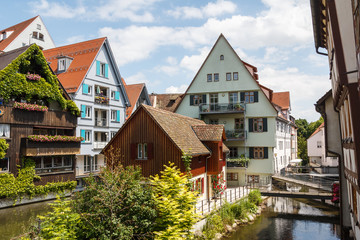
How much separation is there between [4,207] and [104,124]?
47.9 ft

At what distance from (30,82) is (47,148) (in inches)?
232

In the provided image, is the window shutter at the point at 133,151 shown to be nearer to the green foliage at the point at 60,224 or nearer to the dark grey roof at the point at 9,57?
the green foliage at the point at 60,224

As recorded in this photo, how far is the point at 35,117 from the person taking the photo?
26.8m

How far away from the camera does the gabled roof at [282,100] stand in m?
44.5

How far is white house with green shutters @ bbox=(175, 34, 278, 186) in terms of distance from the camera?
32.9 m

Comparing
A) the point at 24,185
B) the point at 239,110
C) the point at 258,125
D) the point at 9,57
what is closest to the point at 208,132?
the point at 239,110

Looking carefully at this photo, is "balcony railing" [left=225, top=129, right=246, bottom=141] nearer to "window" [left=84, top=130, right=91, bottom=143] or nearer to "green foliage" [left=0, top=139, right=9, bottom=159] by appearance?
"window" [left=84, top=130, right=91, bottom=143]

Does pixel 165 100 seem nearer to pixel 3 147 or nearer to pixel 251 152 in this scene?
pixel 251 152

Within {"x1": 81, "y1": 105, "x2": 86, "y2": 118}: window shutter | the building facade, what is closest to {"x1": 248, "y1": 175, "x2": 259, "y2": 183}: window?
{"x1": 81, "y1": 105, "x2": 86, "y2": 118}: window shutter

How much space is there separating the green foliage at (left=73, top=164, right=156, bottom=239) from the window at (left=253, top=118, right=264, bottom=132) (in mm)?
21949

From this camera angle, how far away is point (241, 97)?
3372cm

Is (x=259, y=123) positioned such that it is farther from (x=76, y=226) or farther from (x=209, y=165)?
(x=76, y=226)

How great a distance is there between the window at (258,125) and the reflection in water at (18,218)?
2156 centimetres

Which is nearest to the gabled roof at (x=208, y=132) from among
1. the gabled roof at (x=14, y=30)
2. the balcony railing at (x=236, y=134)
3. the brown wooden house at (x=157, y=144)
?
the brown wooden house at (x=157, y=144)
